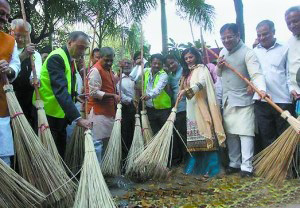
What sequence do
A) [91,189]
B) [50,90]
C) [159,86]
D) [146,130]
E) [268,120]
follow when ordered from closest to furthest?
1. [91,189]
2. [50,90]
3. [268,120]
4. [146,130]
5. [159,86]

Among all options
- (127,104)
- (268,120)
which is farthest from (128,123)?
(268,120)

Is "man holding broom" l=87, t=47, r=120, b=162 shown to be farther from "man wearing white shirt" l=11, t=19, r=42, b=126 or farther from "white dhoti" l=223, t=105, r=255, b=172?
"white dhoti" l=223, t=105, r=255, b=172

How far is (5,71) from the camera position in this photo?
8.04 ft

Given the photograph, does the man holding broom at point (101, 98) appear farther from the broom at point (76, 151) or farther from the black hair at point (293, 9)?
the black hair at point (293, 9)

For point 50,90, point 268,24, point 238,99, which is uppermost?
point 268,24

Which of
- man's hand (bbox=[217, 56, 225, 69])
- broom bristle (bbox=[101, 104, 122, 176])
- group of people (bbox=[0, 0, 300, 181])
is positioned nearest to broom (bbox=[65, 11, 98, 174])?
group of people (bbox=[0, 0, 300, 181])

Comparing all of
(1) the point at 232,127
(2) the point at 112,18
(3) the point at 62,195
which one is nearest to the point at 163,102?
(1) the point at 232,127

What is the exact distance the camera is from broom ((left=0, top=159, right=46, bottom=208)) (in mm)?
2236

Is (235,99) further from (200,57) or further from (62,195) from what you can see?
(62,195)

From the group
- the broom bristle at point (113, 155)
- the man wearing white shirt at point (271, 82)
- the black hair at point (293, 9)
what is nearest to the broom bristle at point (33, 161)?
the broom bristle at point (113, 155)

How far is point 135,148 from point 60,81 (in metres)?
1.46

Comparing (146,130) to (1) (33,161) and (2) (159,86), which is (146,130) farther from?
(1) (33,161)

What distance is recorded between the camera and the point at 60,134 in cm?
337

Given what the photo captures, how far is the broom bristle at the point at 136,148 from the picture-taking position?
3.84 metres
